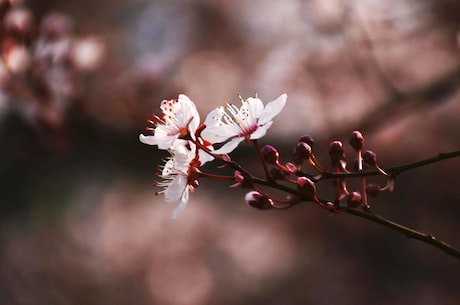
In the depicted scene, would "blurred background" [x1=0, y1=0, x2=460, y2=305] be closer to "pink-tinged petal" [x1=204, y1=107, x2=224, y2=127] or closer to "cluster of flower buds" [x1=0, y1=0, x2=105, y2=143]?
"cluster of flower buds" [x1=0, y1=0, x2=105, y2=143]

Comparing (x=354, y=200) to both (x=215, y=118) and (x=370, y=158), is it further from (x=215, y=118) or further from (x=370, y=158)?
(x=215, y=118)

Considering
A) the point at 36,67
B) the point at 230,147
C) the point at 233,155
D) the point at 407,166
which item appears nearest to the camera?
the point at 407,166

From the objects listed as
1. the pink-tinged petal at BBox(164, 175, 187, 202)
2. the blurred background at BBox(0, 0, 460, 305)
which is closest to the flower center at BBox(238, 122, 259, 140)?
the pink-tinged petal at BBox(164, 175, 187, 202)

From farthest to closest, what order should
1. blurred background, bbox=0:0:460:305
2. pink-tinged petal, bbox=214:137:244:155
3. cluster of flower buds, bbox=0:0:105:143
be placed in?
1. blurred background, bbox=0:0:460:305
2. cluster of flower buds, bbox=0:0:105:143
3. pink-tinged petal, bbox=214:137:244:155

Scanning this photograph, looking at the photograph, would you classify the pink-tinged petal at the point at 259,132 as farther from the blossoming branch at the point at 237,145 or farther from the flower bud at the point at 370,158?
the flower bud at the point at 370,158

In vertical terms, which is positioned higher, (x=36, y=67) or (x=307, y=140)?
(x=307, y=140)

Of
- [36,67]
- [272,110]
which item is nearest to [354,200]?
[272,110]
